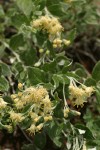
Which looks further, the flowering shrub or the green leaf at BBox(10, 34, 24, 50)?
the green leaf at BBox(10, 34, 24, 50)

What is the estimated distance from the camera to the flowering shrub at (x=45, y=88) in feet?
7.65

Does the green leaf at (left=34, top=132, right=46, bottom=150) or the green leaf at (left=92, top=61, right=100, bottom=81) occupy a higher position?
the green leaf at (left=92, top=61, right=100, bottom=81)

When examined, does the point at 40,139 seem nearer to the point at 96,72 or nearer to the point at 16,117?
the point at 16,117

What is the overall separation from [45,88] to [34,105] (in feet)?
0.39

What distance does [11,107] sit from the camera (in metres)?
2.56

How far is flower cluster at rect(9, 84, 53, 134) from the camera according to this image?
228cm

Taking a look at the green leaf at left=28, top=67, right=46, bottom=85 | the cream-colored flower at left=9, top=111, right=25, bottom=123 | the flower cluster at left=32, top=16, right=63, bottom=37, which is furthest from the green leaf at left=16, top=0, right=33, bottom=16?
the cream-colored flower at left=9, top=111, right=25, bottom=123

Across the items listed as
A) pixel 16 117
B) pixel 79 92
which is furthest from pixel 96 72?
pixel 16 117

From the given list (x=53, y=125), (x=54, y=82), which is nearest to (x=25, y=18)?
(x=54, y=82)

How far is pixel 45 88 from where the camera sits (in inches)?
93.0

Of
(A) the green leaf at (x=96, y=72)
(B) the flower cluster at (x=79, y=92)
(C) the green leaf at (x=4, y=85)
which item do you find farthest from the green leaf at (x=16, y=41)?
(B) the flower cluster at (x=79, y=92)

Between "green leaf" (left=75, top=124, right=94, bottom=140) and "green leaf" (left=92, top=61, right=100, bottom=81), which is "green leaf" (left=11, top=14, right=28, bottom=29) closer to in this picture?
"green leaf" (left=92, top=61, right=100, bottom=81)

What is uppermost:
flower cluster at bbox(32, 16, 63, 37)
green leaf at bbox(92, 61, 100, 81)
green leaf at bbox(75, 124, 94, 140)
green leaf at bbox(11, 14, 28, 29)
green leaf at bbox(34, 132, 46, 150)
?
flower cluster at bbox(32, 16, 63, 37)

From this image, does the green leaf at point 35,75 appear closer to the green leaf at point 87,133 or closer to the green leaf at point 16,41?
the green leaf at point 87,133
